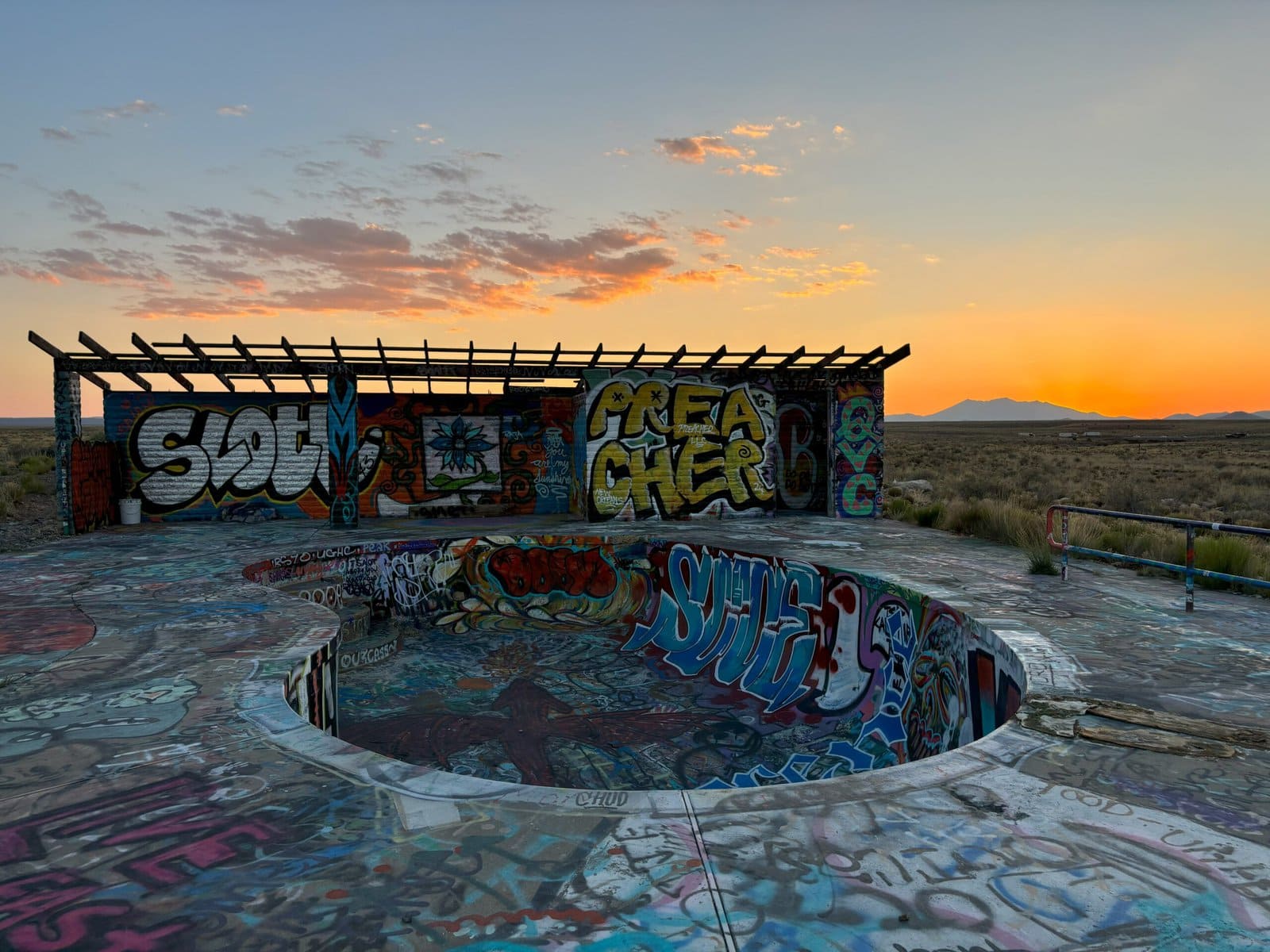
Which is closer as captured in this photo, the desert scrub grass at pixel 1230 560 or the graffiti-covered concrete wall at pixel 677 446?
the desert scrub grass at pixel 1230 560

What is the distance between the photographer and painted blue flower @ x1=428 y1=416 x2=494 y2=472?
18.3 metres

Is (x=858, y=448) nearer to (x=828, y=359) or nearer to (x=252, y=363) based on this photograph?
(x=828, y=359)

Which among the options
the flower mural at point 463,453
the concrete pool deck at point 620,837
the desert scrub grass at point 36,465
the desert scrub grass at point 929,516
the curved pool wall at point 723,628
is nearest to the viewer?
the concrete pool deck at point 620,837

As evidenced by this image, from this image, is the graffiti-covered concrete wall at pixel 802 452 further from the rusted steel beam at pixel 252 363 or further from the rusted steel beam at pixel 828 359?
the rusted steel beam at pixel 252 363

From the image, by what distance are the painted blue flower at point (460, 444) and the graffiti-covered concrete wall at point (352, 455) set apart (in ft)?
0.07

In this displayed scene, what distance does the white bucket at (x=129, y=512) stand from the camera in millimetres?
16203

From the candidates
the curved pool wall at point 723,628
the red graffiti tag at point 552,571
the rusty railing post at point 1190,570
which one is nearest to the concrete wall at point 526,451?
the red graffiti tag at point 552,571

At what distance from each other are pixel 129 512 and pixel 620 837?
686 inches

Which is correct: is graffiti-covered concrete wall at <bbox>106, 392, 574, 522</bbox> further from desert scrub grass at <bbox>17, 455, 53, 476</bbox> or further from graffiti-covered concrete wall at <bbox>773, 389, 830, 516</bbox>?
desert scrub grass at <bbox>17, 455, 53, 476</bbox>

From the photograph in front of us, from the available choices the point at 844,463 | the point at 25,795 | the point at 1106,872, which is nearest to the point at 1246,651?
the point at 1106,872

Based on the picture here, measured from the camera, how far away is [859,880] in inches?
114

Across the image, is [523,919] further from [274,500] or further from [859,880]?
[274,500]

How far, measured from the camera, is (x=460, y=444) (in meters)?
18.4

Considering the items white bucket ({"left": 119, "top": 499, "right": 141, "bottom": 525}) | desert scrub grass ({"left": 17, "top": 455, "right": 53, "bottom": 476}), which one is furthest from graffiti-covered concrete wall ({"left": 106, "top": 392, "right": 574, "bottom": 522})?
desert scrub grass ({"left": 17, "top": 455, "right": 53, "bottom": 476})
